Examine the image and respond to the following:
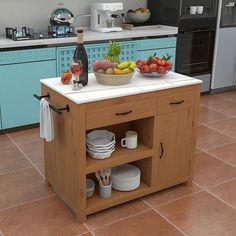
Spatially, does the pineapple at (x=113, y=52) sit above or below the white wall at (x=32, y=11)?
below

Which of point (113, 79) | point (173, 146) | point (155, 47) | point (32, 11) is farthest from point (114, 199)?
point (32, 11)

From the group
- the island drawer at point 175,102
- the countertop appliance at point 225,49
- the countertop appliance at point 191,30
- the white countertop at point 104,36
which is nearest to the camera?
the island drawer at point 175,102

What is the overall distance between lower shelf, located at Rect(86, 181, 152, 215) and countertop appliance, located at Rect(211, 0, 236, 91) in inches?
115

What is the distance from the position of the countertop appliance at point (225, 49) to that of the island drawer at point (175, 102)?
2.65m

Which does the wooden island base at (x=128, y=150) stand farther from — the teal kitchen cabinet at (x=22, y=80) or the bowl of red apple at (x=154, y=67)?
the teal kitchen cabinet at (x=22, y=80)

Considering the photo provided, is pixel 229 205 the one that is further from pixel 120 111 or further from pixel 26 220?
pixel 26 220

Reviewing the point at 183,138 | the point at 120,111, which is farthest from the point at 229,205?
the point at 120,111

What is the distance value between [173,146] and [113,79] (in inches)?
26.2

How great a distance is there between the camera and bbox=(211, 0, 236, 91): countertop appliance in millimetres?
4984

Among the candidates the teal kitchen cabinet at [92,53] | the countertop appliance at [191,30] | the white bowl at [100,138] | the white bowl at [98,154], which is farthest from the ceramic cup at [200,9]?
the white bowl at [98,154]

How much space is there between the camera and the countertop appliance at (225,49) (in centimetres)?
498

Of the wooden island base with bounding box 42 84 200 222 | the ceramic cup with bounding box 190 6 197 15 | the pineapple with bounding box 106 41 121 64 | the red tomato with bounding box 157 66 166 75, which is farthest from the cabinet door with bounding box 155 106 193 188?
the ceramic cup with bounding box 190 6 197 15

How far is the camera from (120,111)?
234cm

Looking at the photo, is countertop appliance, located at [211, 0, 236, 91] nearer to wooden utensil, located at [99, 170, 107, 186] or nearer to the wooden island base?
the wooden island base
